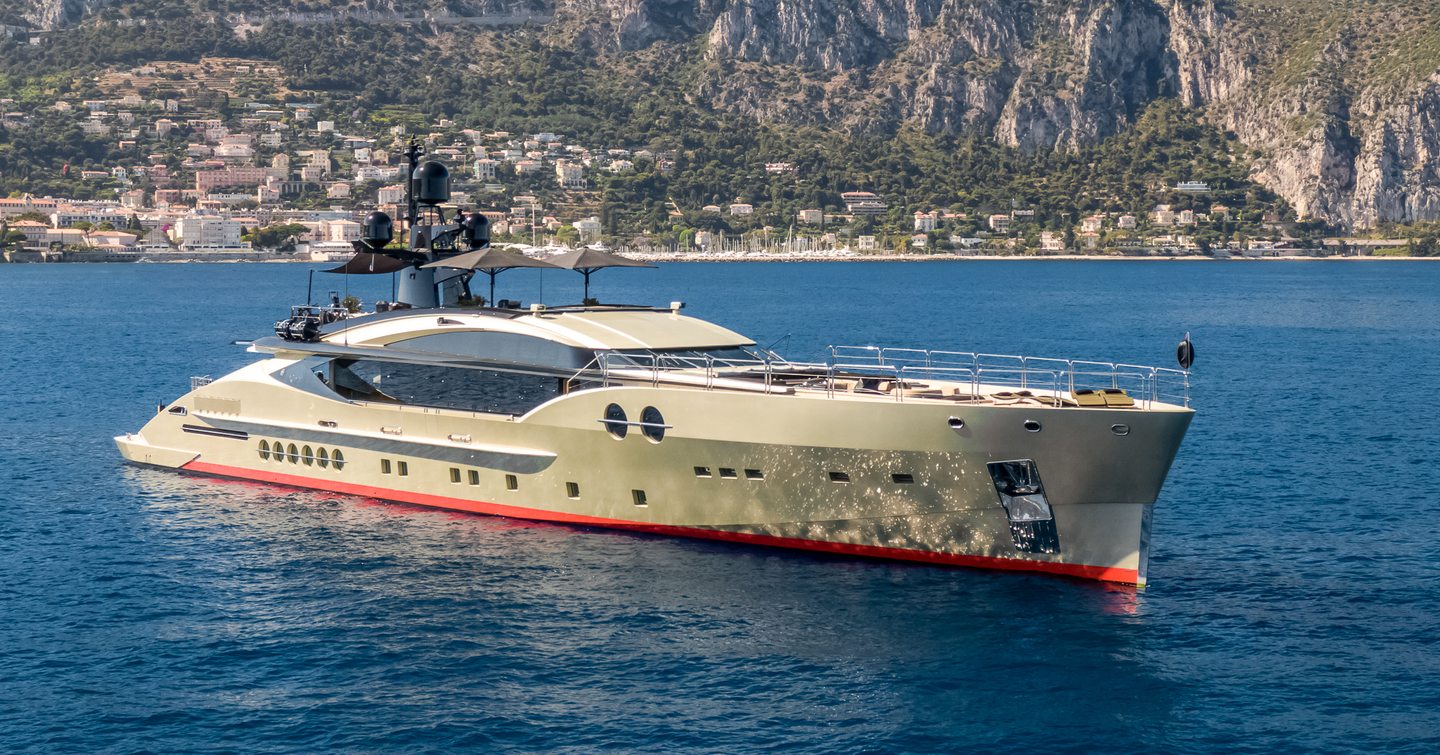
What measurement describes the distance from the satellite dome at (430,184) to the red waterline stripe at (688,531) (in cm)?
773

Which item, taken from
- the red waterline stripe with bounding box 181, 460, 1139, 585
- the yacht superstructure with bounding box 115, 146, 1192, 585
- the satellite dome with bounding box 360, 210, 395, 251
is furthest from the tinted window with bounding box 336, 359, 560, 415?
the satellite dome with bounding box 360, 210, 395, 251

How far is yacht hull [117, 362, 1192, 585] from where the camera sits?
28562mm

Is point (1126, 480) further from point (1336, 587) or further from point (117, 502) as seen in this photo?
point (117, 502)

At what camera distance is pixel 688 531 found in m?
32.2

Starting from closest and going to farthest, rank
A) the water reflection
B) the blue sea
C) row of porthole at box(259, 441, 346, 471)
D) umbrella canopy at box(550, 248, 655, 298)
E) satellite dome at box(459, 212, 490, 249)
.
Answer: the blue sea, the water reflection, umbrella canopy at box(550, 248, 655, 298), row of porthole at box(259, 441, 346, 471), satellite dome at box(459, 212, 490, 249)

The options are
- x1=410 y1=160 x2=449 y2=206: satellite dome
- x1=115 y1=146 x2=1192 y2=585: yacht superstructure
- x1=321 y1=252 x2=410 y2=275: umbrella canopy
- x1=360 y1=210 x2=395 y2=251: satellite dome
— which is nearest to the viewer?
x1=115 y1=146 x2=1192 y2=585: yacht superstructure

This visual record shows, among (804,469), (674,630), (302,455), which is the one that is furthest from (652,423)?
(302,455)

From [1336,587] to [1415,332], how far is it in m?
83.3

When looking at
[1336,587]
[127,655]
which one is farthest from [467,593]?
[1336,587]

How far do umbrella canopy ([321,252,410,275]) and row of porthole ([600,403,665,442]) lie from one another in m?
9.61

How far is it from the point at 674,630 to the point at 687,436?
563 centimetres

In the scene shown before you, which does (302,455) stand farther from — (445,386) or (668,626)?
(668,626)

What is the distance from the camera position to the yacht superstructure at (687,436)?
2883 centimetres

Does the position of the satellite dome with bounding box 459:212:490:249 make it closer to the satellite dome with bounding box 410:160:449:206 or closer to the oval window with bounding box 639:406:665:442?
the satellite dome with bounding box 410:160:449:206
